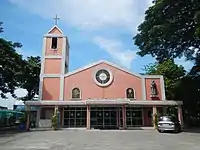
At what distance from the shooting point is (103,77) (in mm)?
30250

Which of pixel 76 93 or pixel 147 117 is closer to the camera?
pixel 147 117

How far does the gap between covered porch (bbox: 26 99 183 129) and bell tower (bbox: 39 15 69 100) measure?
1.69 metres

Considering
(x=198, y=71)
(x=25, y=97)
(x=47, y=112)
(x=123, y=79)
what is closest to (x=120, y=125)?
(x=123, y=79)

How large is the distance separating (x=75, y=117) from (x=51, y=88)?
422 centimetres

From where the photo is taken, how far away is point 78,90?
2975 cm

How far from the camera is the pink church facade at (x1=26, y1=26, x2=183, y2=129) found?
2803 cm

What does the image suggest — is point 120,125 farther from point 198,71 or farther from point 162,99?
point 198,71

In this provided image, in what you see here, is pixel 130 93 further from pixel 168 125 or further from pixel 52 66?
pixel 52 66

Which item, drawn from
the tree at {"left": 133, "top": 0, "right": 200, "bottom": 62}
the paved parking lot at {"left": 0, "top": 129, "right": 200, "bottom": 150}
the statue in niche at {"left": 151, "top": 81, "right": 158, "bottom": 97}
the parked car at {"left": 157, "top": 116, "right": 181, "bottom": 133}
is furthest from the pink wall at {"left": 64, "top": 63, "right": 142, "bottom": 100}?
the paved parking lot at {"left": 0, "top": 129, "right": 200, "bottom": 150}

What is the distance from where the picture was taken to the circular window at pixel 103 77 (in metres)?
30.1

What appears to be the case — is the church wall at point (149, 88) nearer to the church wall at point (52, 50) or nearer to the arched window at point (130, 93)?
the arched window at point (130, 93)

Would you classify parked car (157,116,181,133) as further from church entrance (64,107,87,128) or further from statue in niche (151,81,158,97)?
church entrance (64,107,87,128)

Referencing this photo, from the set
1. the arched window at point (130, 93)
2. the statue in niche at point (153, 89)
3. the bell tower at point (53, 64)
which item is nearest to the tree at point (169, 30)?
the statue in niche at point (153, 89)

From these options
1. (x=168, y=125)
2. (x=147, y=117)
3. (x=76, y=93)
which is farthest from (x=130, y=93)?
(x=168, y=125)
